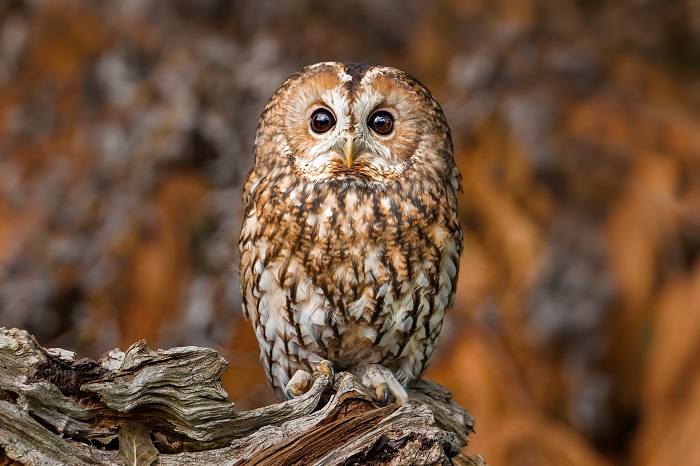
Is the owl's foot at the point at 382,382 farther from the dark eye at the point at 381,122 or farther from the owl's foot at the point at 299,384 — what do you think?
the dark eye at the point at 381,122

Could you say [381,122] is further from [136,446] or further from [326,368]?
[136,446]

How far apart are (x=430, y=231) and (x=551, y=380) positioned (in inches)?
68.3

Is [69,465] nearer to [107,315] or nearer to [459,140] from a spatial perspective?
[107,315]

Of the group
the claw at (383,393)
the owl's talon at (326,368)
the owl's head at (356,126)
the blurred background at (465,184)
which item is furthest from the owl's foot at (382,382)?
the blurred background at (465,184)

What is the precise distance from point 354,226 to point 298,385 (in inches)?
17.6

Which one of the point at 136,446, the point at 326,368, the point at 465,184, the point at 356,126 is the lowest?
the point at 136,446

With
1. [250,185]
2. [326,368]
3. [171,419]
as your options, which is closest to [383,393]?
[326,368]

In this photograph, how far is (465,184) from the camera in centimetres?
359

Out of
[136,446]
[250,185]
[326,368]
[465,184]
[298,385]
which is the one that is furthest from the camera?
[465,184]

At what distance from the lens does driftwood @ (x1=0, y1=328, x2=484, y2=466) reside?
1617 mm

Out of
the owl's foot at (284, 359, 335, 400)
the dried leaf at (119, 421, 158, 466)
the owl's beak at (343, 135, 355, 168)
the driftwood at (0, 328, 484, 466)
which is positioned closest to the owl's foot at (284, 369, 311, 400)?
the owl's foot at (284, 359, 335, 400)

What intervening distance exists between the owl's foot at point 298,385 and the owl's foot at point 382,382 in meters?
0.13

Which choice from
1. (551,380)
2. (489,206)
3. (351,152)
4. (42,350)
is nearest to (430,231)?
(351,152)

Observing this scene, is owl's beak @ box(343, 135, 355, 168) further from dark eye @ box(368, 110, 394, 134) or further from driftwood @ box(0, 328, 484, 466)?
driftwood @ box(0, 328, 484, 466)
